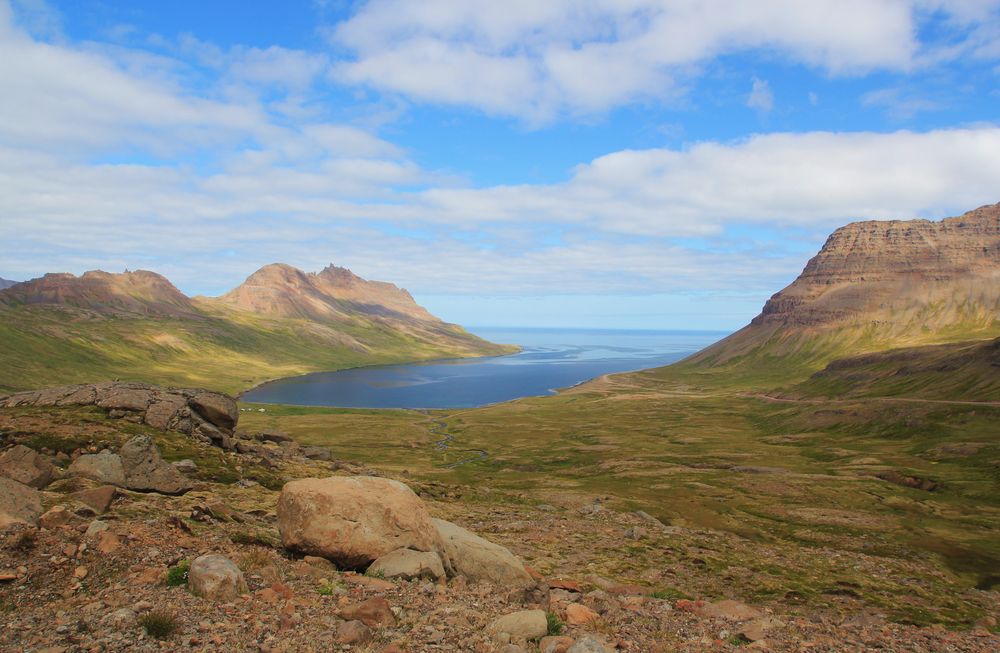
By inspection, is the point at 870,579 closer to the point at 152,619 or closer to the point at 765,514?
the point at 765,514

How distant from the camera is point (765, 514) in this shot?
7369cm

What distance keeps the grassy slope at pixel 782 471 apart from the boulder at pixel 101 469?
41320 mm

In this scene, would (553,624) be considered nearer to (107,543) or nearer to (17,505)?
(107,543)

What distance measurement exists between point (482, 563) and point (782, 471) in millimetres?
96615

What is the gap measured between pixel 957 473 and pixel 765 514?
165 ft

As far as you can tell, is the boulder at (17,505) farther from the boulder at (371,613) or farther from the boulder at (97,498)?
the boulder at (371,613)

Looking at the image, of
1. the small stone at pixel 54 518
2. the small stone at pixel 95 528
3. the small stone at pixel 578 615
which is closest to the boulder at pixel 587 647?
the small stone at pixel 578 615

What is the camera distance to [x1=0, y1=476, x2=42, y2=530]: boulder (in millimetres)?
19875

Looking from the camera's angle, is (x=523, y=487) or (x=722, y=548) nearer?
(x=722, y=548)

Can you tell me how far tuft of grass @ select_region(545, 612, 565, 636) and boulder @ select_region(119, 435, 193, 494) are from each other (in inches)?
1121

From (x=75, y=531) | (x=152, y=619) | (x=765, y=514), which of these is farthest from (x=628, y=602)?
(x=765, y=514)

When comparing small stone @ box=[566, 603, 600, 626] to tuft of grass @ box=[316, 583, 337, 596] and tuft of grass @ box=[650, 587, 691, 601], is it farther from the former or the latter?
tuft of grass @ box=[650, 587, 691, 601]

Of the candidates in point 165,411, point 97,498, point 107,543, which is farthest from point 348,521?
point 165,411

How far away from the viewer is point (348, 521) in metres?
24.6
